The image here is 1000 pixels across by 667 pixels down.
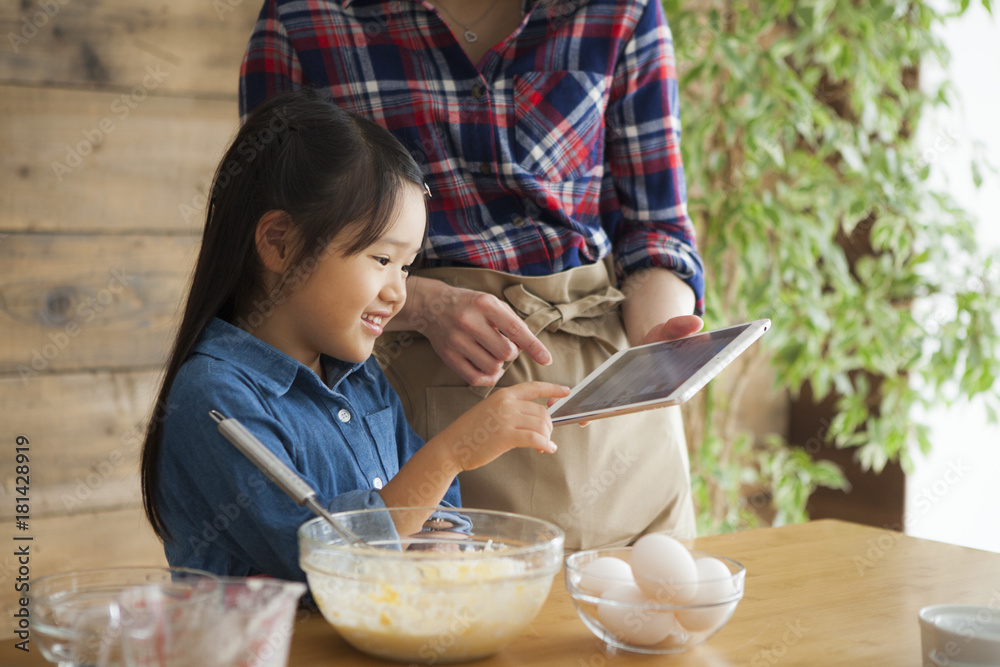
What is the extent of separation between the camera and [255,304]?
1064mm

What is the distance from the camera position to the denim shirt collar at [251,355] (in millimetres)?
961

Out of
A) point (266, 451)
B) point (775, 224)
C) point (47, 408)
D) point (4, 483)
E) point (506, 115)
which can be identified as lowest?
point (4, 483)

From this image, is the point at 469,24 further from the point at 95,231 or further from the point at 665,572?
the point at 95,231

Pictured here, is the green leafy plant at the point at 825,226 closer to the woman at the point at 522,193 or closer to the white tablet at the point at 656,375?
the woman at the point at 522,193

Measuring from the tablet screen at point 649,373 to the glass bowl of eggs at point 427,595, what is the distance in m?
0.16

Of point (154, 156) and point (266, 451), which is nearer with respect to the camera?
point (266, 451)

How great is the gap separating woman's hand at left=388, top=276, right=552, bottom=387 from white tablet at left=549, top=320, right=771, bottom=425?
142 mm

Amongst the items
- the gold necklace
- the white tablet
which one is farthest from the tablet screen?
the gold necklace

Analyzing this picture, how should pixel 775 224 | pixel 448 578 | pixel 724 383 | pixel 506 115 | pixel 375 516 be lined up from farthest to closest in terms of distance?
pixel 724 383 → pixel 775 224 → pixel 506 115 → pixel 375 516 → pixel 448 578

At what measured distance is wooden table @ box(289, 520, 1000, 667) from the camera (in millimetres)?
716

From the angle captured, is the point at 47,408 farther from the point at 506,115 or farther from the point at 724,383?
the point at 724,383

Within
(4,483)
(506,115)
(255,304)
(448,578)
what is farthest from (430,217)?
(4,483)

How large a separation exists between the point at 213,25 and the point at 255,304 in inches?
42.3

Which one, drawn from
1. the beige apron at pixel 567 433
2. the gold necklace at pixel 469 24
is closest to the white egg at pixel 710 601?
the beige apron at pixel 567 433
